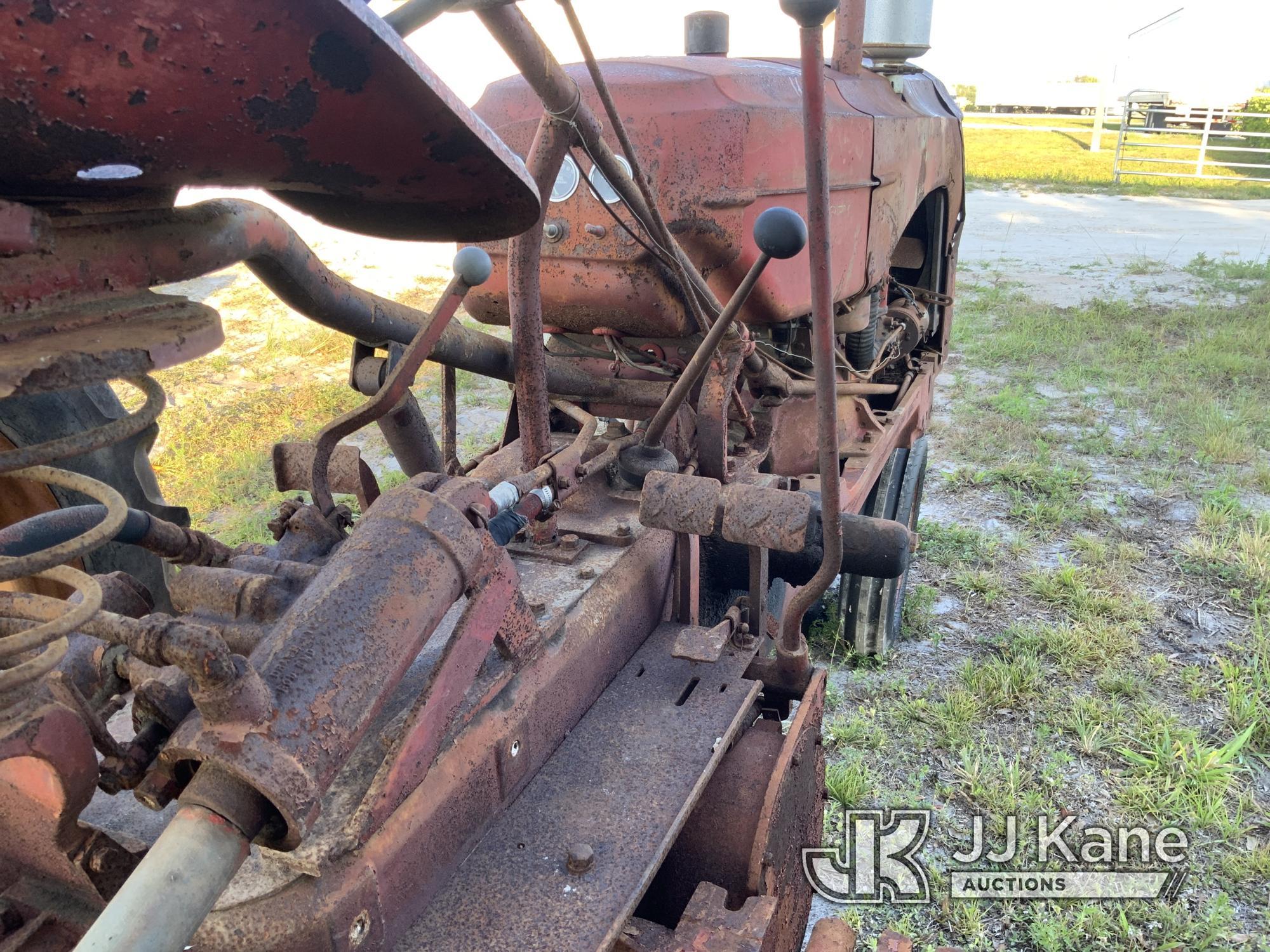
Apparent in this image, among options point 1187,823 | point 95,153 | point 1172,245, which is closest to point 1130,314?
point 1172,245

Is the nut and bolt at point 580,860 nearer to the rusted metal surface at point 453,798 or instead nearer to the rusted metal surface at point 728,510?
the rusted metal surface at point 453,798

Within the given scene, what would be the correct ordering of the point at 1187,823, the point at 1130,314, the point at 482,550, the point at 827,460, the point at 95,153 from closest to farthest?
the point at 95,153, the point at 482,550, the point at 827,460, the point at 1187,823, the point at 1130,314

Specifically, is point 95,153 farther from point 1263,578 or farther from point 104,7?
point 1263,578

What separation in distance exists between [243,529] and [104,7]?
3.81m

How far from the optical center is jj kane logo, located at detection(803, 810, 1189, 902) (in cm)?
230

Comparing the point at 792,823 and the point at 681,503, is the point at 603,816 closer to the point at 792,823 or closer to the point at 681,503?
the point at 792,823

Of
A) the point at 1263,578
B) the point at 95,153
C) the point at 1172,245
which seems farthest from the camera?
the point at 1172,245

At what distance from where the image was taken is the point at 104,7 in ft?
2.16

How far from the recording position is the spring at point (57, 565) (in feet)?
2.88

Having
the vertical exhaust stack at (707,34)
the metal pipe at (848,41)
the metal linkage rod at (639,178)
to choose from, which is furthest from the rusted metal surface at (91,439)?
the metal pipe at (848,41)

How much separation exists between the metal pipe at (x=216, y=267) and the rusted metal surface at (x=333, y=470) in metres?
0.23

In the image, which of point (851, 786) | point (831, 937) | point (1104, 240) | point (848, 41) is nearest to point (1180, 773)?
point (851, 786)

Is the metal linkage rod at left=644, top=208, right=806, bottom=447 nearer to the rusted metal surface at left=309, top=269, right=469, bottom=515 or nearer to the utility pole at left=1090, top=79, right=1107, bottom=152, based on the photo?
the rusted metal surface at left=309, top=269, right=469, bottom=515

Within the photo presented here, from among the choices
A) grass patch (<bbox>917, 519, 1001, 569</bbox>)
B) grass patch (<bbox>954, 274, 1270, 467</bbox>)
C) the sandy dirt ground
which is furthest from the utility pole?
grass patch (<bbox>917, 519, 1001, 569</bbox>)
